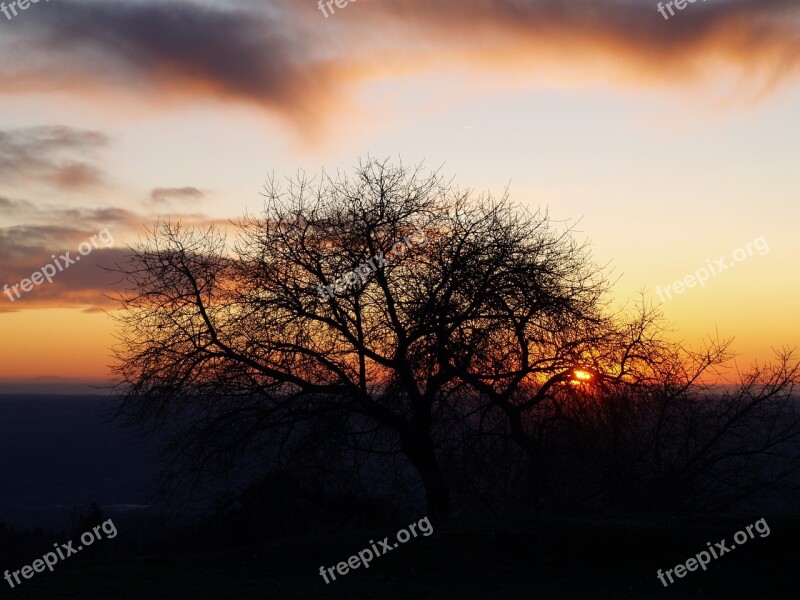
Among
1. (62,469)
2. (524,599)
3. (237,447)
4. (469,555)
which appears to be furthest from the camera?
(62,469)

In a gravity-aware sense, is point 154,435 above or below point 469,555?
above

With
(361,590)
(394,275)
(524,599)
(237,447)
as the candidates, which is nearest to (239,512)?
(237,447)

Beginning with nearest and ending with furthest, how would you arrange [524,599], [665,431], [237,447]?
[524,599] → [237,447] → [665,431]

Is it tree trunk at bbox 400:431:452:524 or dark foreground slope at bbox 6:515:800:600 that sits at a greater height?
tree trunk at bbox 400:431:452:524

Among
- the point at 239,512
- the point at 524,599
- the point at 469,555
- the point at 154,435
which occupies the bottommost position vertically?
the point at 524,599

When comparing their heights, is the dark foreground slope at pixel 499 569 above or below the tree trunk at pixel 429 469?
below

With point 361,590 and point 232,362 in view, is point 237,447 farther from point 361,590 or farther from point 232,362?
point 361,590

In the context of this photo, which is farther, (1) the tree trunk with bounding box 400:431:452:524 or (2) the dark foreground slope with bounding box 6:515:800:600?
(1) the tree trunk with bounding box 400:431:452:524

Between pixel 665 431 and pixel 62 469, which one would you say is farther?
pixel 62 469

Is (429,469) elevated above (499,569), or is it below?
above

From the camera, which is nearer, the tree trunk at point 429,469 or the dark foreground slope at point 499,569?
the dark foreground slope at point 499,569

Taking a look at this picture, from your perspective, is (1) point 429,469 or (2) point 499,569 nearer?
(2) point 499,569

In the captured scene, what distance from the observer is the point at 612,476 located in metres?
18.9

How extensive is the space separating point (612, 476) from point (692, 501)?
1869 millimetres
